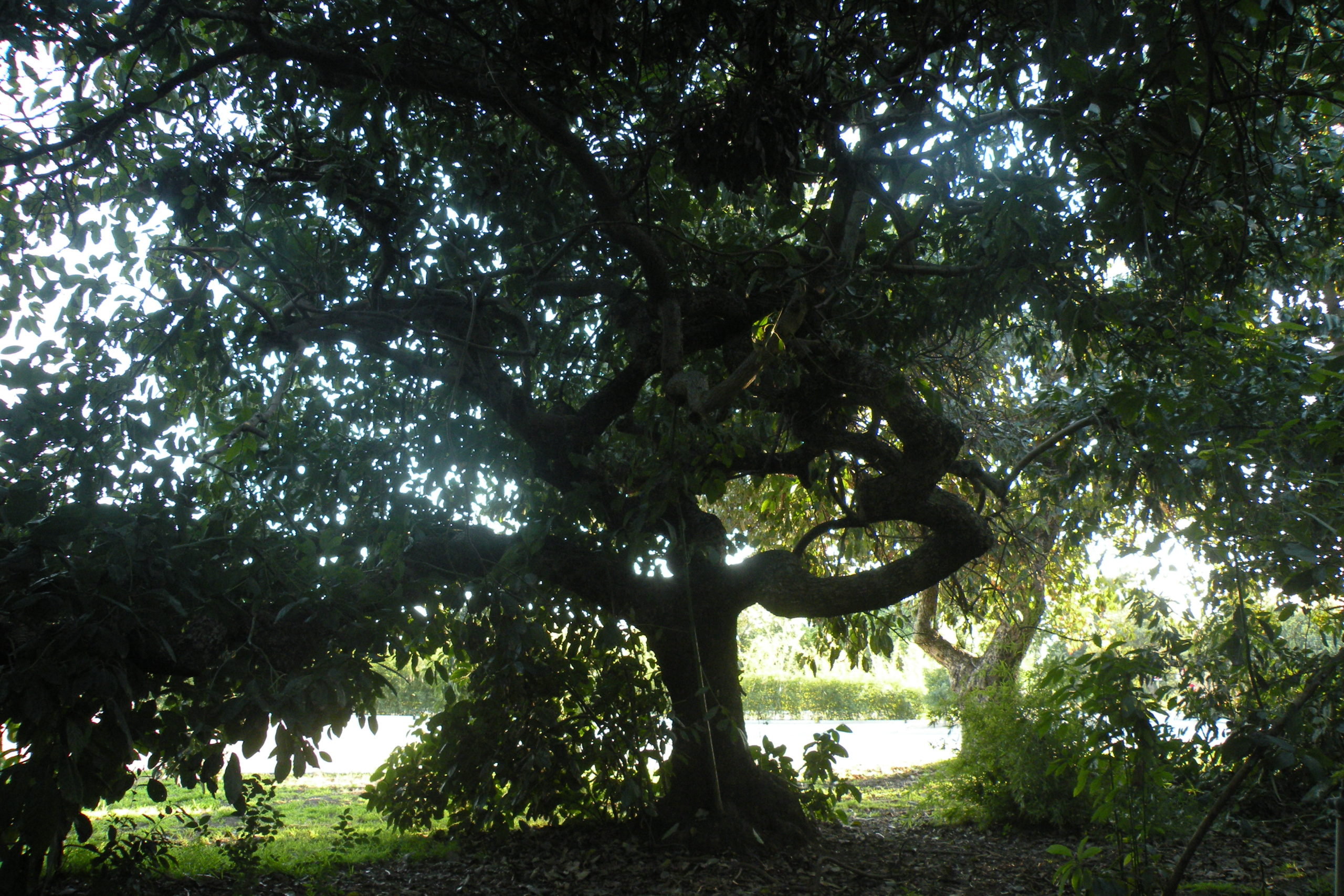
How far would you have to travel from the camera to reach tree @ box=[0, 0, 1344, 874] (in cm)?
285

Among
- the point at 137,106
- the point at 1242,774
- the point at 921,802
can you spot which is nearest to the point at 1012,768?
the point at 921,802

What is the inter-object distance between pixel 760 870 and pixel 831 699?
17.3 m

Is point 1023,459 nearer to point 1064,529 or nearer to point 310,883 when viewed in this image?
point 1064,529

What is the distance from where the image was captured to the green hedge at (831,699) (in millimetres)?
20219

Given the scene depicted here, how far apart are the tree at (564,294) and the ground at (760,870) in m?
0.45

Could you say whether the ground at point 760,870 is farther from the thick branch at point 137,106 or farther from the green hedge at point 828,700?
the green hedge at point 828,700

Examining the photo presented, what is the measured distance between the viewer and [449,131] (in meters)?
4.45

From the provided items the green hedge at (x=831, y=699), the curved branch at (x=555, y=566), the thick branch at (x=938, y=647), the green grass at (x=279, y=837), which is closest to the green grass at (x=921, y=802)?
the thick branch at (x=938, y=647)

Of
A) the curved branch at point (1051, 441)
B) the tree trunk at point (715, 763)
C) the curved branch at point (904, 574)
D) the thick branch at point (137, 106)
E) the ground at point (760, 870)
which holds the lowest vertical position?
the ground at point (760, 870)

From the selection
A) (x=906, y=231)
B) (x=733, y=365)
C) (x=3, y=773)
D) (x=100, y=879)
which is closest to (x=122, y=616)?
(x=3, y=773)

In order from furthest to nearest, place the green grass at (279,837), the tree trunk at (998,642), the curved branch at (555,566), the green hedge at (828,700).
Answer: the green hedge at (828,700) < the tree trunk at (998,642) < the curved branch at (555,566) < the green grass at (279,837)

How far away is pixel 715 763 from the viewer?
4750mm

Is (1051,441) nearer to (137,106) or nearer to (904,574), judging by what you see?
(904,574)

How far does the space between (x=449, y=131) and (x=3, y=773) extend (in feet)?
11.6
